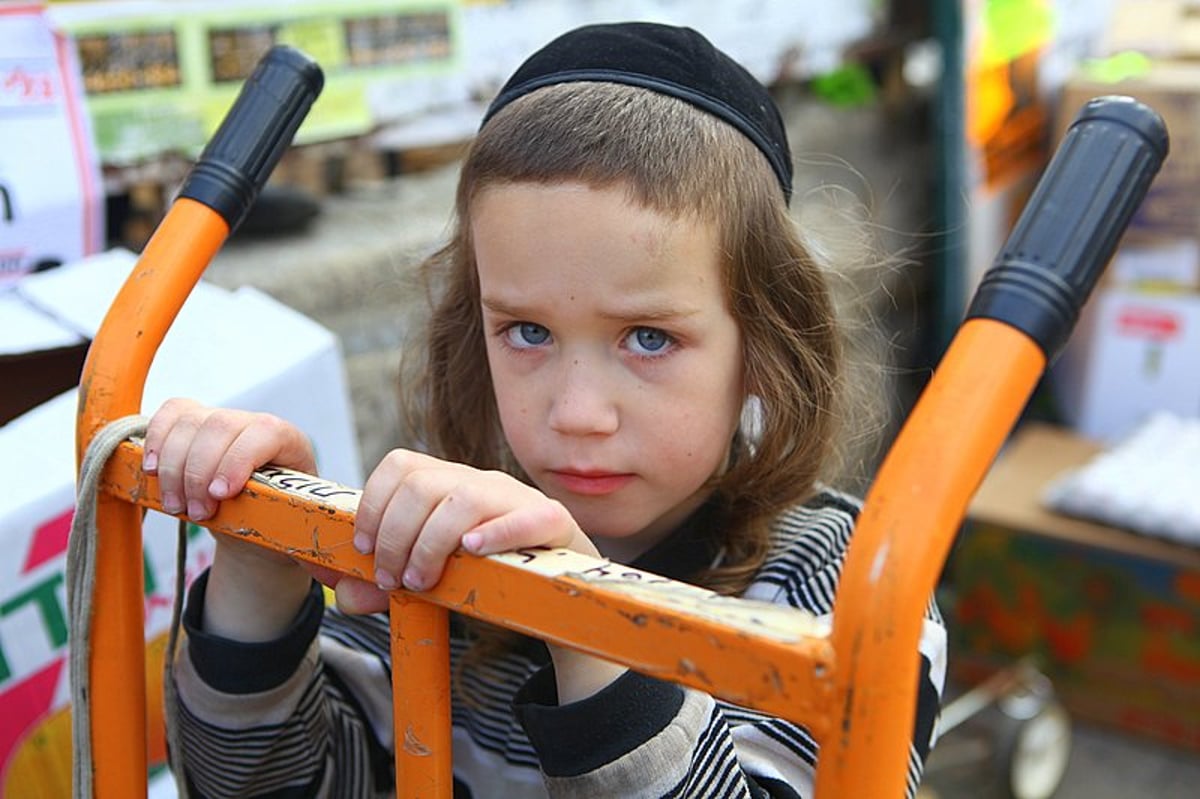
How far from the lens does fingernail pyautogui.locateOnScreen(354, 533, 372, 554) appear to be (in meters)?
0.76

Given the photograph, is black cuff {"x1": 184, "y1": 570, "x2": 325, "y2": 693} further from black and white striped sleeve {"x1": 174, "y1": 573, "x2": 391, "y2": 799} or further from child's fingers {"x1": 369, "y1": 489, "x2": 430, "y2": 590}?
child's fingers {"x1": 369, "y1": 489, "x2": 430, "y2": 590}

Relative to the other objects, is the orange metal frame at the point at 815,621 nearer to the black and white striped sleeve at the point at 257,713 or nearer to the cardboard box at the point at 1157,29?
the black and white striped sleeve at the point at 257,713

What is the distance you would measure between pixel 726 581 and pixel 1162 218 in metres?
2.59

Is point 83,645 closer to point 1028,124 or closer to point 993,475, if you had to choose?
point 993,475


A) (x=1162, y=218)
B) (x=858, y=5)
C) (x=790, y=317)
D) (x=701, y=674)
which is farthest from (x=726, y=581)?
(x=858, y=5)

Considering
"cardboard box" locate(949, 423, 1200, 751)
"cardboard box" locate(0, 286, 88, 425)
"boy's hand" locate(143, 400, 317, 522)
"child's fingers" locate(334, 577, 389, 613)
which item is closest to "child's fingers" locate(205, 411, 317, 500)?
"boy's hand" locate(143, 400, 317, 522)

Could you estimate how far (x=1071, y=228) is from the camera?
68 cm

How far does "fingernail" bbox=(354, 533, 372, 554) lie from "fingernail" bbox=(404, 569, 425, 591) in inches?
1.3

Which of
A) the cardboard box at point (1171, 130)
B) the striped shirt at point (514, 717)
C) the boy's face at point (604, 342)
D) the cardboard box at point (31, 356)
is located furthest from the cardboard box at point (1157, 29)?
the cardboard box at point (31, 356)

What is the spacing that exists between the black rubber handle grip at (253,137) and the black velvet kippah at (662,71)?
16cm

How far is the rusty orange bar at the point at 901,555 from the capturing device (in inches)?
24.7

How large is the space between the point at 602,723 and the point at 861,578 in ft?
0.76

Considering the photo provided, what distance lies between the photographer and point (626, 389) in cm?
95

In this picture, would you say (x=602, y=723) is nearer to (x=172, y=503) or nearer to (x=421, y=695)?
(x=421, y=695)
